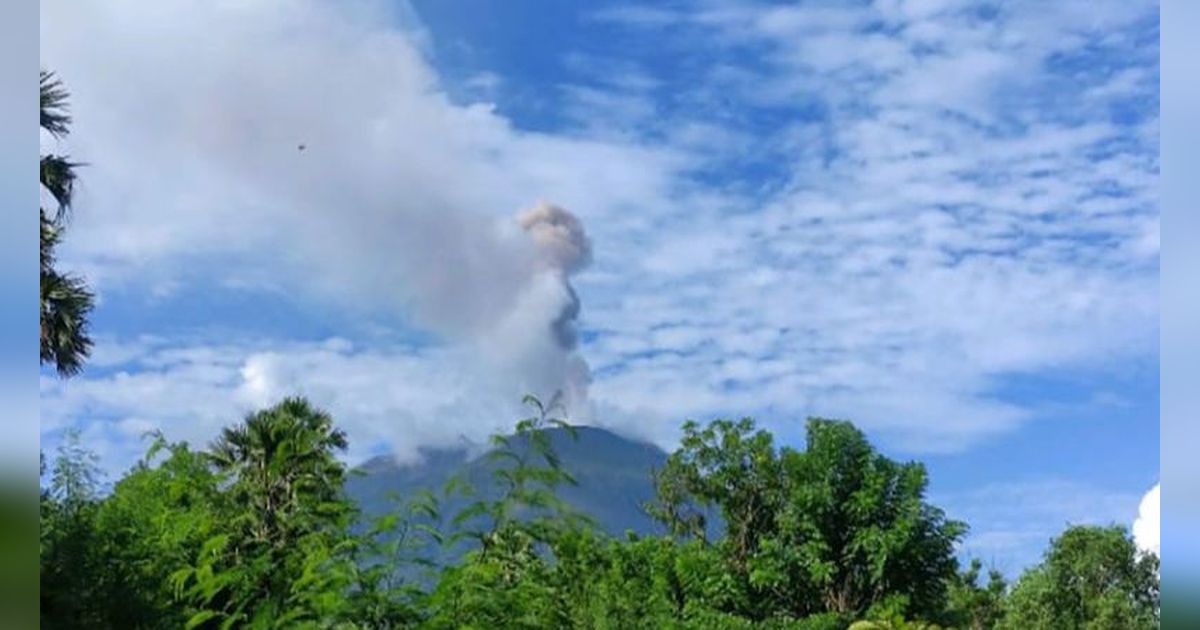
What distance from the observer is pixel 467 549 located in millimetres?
3354

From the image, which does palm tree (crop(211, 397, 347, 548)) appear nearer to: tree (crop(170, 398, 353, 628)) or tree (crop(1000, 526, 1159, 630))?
tree (crop(170, 398, 353, 628))

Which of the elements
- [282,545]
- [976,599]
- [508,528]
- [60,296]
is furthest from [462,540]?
[976,599]

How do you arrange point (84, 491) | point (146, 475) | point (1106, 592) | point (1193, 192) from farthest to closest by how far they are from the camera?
point (1106, 592)
point (146, 475)
point (84, 491)
point (1193, 192)

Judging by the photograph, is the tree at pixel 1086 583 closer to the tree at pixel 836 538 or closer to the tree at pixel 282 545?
the tree at pixel 836 538

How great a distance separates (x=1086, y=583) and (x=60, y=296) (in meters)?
16.6

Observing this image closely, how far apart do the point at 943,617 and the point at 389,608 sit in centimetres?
1251

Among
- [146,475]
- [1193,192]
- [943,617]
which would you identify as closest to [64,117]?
[146,475]

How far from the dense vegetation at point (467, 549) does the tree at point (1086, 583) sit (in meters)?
7.84

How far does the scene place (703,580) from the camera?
12.6 m

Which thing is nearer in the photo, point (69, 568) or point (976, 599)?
point (69, 568)

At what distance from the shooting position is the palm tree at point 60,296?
9453 millimetres

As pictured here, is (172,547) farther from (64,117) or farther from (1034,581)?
(1034,581)

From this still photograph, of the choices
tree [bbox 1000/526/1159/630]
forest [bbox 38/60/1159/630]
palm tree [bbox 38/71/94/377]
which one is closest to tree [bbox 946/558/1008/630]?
tree [bbox 1000/526/1159/630]

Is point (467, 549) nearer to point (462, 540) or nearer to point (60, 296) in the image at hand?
point (462, 540)
